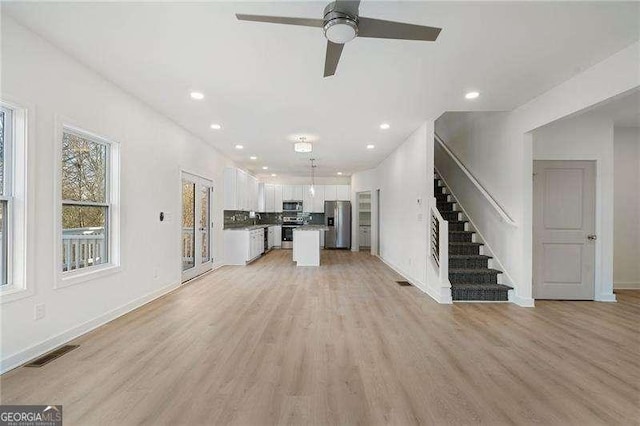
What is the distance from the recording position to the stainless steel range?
11.3m

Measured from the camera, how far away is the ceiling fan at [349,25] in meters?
1.86

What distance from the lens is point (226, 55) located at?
285 centimetres

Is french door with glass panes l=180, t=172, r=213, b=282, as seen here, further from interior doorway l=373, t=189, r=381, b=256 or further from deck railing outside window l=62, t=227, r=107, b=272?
interior doorway l=373, t=189, r=381, b=256

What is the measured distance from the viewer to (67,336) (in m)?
2.91

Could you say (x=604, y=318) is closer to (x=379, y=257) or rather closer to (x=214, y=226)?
(x=379, y=257)

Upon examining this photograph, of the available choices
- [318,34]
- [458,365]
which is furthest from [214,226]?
[458,365]

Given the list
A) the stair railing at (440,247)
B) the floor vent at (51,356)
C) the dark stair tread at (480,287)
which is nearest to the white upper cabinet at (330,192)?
the stair railing at (440,247)

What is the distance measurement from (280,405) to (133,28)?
3161 millimetres

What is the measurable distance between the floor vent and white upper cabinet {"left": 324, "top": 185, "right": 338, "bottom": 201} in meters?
8.99

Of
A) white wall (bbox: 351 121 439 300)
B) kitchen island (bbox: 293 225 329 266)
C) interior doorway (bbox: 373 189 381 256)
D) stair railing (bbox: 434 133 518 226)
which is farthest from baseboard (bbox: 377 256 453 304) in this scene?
interior doorway (bbox: 373 189 381 256)

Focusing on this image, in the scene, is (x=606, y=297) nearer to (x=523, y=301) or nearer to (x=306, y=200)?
(x=523, y=301)

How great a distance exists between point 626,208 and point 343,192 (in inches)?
298

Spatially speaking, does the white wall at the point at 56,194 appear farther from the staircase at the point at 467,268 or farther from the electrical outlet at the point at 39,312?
the staircase at the point at 467,268

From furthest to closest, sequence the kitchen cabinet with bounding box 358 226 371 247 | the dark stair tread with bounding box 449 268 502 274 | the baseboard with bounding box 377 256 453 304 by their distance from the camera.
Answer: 1. the kitchen cabinet with bounding box 358 226 371 247
2. the dark stair tread with bounding box 449 268 502 274
3. the baseboard with bounding box 377 256 453 304
